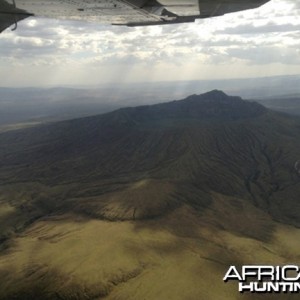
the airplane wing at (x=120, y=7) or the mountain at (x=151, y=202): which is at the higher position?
the airplane wing at (x=120, y=7)

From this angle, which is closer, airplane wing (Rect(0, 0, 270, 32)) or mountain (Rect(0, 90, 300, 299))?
airplane wing (Rect(0, 0, 270, 32))

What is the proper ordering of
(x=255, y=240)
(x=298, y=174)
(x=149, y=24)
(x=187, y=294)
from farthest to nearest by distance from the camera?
(x=298, y=174), (x=255, y=240), (x=187, y=294), (x=149, y=24)

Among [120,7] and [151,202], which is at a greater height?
[120,7]

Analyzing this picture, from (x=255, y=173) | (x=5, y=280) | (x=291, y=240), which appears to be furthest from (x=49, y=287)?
(x=255, y=173)

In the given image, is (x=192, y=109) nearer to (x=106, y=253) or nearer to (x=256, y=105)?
(x=256, y=105)

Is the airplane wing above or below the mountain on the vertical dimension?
above

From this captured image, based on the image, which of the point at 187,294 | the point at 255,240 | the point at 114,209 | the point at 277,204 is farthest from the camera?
the point at 277,204

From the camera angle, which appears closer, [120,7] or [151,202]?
[120,7]

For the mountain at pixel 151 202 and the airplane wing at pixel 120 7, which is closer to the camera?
the airplane wing at pixel 120 7
